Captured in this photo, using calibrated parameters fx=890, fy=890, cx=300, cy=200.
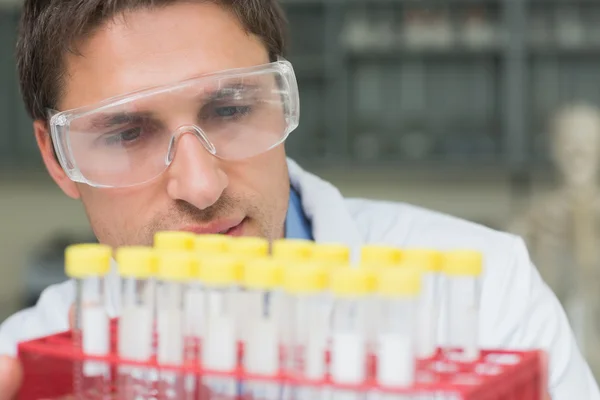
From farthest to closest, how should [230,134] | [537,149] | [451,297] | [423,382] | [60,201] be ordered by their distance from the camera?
1. [60,201]
2. [537,149]
3. [230,134]
4. [451,297]
5. [423,382]

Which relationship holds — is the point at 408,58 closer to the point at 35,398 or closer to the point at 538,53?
the point at 538,53

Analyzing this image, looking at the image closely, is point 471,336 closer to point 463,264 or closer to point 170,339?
point 463,264

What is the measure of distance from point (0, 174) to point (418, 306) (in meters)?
5.35

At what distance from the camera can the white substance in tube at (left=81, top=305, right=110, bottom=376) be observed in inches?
32.4

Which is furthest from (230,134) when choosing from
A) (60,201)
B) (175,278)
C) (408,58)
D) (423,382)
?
(60,201)

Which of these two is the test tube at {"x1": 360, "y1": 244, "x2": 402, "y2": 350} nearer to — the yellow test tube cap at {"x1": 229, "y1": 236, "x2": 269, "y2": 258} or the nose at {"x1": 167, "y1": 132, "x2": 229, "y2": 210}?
the yellow test tube cap at {"x1": 229, "y1": 236, "x2": 269, "y2": 258}

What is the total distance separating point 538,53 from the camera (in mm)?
5453

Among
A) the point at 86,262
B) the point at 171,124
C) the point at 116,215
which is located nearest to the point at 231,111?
the point at 171,124

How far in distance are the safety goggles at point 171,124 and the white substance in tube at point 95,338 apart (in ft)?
1.32

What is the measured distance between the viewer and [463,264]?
0.80 meters

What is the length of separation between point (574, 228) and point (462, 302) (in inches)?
147

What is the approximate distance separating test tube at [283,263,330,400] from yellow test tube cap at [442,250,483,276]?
12 centimetres

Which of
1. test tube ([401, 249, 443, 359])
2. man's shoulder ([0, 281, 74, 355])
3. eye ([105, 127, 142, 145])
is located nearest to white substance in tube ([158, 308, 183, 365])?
test tube ([401, 249, 443, 359])

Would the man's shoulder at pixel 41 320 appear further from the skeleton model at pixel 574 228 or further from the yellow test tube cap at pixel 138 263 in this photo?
the skeleton model at pixel 574 228
